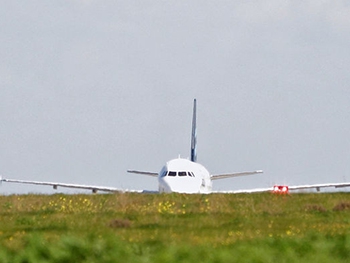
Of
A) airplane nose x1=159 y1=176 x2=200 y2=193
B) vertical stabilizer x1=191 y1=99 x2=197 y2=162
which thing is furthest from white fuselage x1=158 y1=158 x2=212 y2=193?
vertical stabilizer x1=191 y1=99 x2=197 y2=162

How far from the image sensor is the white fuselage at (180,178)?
2256 inches

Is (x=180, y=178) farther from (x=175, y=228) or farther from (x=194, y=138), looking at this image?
(x=194, y=138)

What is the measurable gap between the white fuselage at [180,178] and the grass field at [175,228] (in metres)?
15.3

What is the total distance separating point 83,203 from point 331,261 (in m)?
20.4

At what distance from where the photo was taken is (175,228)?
29.5 m

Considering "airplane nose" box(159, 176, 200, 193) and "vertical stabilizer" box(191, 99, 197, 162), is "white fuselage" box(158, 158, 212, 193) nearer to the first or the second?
"airplane nose" box(159, 176, 200, 193)

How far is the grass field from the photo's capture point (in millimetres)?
20953

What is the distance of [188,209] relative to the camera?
3669 cm

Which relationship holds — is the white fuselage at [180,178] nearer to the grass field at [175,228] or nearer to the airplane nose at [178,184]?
the airplane nose at [178,184]

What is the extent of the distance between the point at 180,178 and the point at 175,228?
28.2 m

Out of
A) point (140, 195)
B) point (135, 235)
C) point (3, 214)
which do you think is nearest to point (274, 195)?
point (140, 195)

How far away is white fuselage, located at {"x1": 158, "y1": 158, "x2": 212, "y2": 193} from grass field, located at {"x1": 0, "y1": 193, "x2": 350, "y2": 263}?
15.3 meters

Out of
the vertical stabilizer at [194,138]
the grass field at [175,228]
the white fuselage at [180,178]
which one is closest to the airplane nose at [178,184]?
the white fuselage at [180,178]

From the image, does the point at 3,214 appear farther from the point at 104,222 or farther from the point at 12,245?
the point at 12,245
